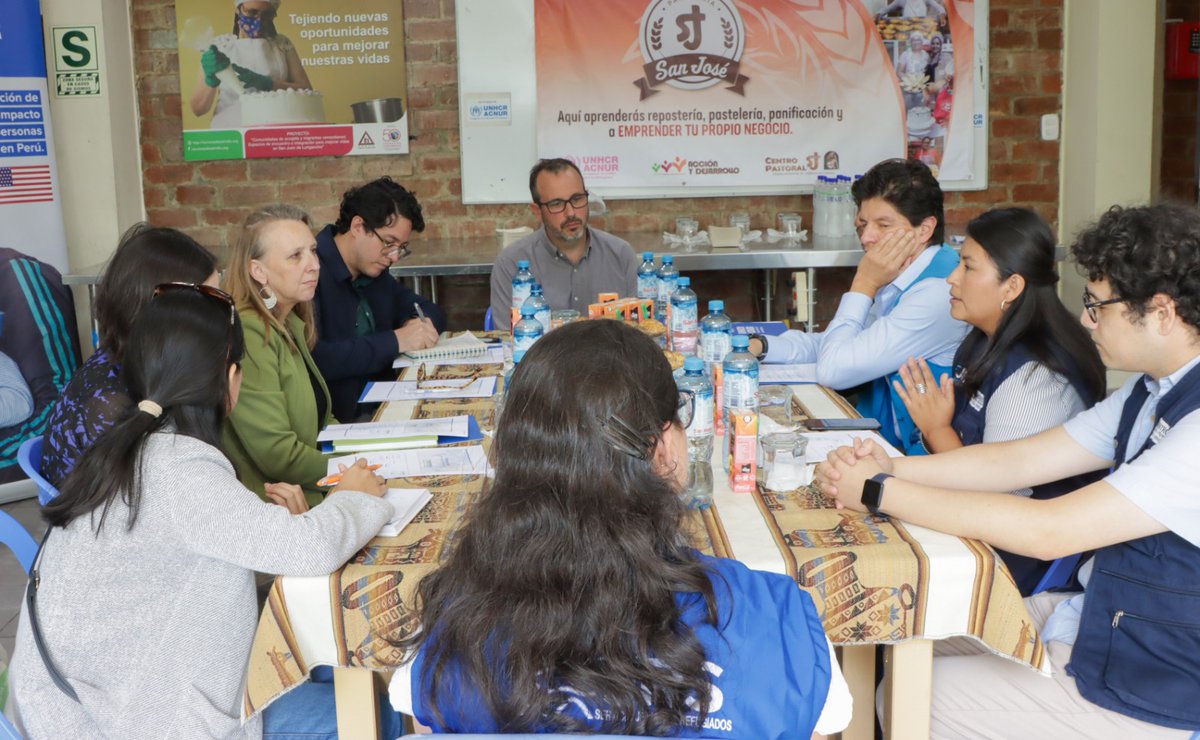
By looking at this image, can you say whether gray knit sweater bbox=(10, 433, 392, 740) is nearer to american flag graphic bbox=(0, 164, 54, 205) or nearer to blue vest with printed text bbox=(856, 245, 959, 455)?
blue vest with printed text bbox=(856, 245, 959, 455)

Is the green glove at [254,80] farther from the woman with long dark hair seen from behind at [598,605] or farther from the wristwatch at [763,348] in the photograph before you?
the woman with long dark hair seen from behind at [598,605]

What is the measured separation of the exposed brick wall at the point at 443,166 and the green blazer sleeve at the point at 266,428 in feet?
9.23

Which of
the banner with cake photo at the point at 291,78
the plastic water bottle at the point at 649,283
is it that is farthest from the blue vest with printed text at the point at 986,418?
the banner with cake photo at the point at 291,78

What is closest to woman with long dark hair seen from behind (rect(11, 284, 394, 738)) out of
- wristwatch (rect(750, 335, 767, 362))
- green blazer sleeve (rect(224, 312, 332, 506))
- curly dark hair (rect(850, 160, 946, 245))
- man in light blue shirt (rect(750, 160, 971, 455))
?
green blazer sleeve (rect(224, 312, 332, 506))

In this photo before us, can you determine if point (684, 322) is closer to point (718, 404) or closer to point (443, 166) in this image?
point (718, 404)

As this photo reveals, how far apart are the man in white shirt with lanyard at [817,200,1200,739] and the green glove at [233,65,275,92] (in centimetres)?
394

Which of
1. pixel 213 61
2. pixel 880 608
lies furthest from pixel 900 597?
pixel 213 61

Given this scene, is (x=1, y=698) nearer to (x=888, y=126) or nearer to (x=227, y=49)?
(x=227, y=49)

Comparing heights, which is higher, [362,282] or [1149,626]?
[362,282]

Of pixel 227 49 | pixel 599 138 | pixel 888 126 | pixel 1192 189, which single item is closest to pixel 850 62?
Answer: pixel 888 126

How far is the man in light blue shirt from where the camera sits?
2.70 m

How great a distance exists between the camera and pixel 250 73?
500 centimetres

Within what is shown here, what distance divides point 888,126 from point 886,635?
393cm

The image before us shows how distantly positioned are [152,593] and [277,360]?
915 millimetres
